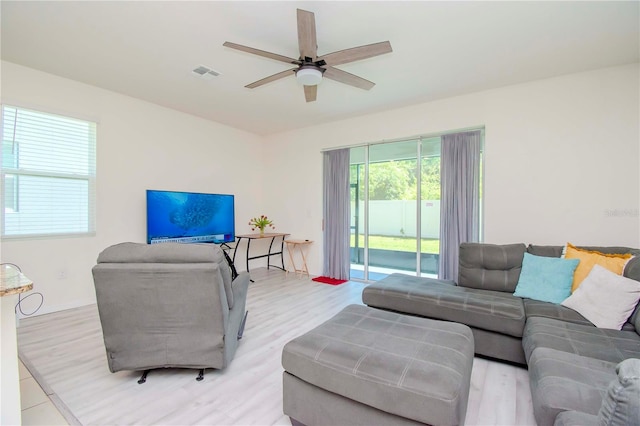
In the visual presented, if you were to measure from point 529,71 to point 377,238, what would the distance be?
9.45 feet

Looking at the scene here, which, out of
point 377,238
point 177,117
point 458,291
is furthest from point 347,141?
point 458,291

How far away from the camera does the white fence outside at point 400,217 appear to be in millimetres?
4188

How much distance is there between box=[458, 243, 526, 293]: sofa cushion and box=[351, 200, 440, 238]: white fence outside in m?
1.14

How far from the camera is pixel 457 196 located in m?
3.90

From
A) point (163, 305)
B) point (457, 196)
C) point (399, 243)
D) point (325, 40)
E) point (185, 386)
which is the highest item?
point (325, 40)

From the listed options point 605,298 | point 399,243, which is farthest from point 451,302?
point 399,243

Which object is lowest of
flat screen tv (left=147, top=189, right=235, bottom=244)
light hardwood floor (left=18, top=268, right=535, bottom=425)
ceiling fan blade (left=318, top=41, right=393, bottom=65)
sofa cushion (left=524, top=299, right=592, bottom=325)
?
light hardwood floor (left=18, top=268, right=535, bottom=425)

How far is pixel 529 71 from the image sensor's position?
3.16 meters

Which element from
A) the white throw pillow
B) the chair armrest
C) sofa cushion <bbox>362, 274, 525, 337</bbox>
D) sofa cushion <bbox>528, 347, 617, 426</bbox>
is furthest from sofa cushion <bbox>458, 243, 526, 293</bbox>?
the chair armrest

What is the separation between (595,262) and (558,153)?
1.48 meters

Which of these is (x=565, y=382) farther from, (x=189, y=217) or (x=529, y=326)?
(x=189, y=217)

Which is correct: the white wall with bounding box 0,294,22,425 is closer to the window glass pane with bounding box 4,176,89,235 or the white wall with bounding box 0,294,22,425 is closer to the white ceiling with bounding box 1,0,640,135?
the white ceiling with bounding box 1,0,640,135

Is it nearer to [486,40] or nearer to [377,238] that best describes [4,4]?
[486,40]

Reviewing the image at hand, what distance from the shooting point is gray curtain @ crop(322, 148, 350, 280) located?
16.0 feet
